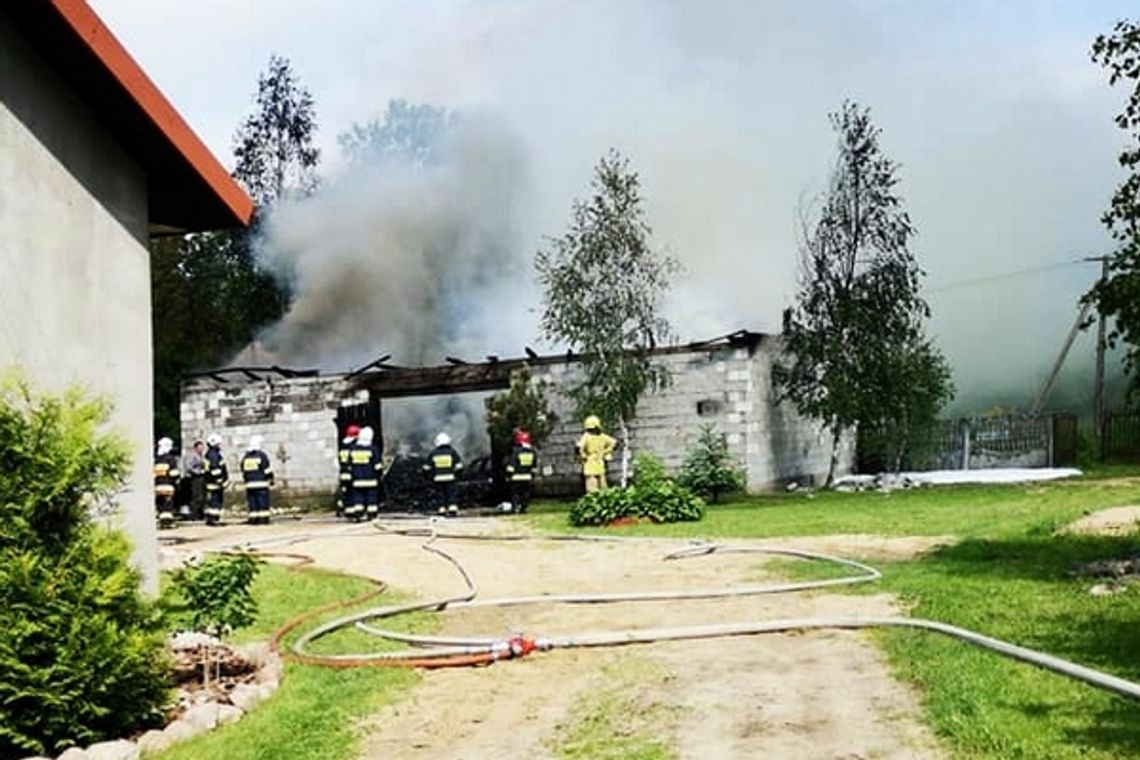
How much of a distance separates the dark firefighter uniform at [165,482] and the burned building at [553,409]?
3590mm

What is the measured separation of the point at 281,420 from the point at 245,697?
2038 centimetres

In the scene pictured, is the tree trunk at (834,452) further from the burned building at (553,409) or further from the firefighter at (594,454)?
the firefighter at (594,454)

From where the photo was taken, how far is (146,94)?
6.92 metres

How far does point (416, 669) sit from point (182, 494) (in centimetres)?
1845

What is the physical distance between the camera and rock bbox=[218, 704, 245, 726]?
5883 mm

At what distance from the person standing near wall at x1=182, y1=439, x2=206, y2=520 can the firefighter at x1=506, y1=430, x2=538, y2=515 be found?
244 inches

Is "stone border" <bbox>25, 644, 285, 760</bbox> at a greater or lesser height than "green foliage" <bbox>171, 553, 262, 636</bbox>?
lesser

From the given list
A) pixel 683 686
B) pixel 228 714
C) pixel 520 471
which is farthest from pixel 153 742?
pixel 520 471

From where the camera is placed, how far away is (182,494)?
24.2 m

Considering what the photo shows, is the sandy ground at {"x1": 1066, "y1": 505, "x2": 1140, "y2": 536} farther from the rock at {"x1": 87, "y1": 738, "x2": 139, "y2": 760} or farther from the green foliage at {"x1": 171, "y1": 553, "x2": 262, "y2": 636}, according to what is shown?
the rock at {"x1": 87, "y1": 738, "x2": 139, "y2": 760}

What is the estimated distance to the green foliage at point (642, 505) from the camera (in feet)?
55.6

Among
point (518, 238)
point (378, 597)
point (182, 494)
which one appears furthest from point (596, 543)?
point (518, 238)

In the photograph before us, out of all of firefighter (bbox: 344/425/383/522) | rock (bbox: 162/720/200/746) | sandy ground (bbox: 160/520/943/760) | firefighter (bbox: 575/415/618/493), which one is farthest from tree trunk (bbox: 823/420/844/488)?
rock (bbox: 162/720/200/746)

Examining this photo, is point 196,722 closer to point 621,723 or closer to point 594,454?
point 621,723
